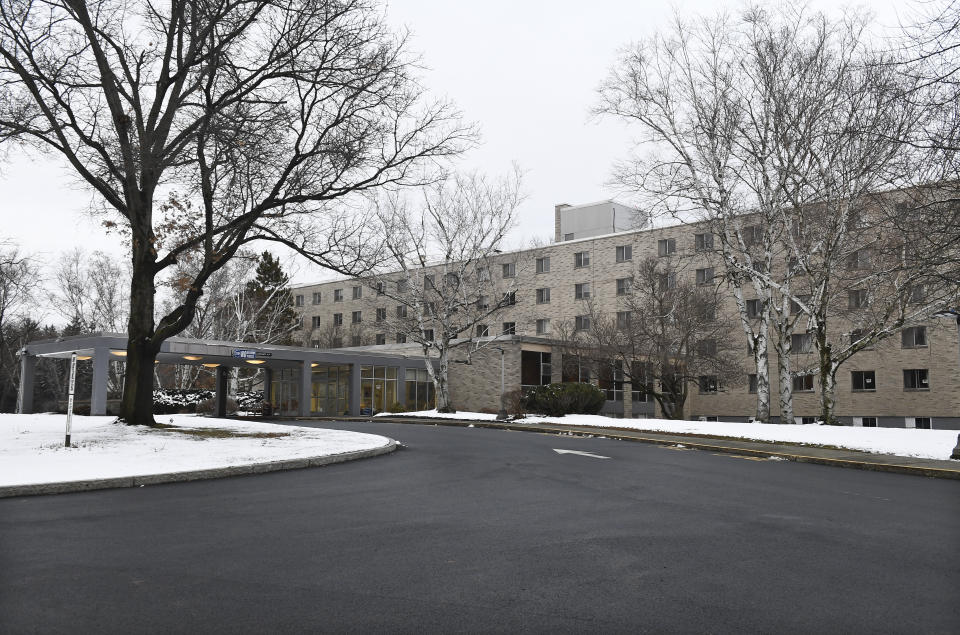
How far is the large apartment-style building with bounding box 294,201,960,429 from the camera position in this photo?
1710 inches

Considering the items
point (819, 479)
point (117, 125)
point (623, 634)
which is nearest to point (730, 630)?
point (623, 634)

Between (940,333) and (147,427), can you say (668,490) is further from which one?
(940,333)

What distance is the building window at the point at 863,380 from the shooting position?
45.4 metres

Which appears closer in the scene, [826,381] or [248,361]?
[826,381]

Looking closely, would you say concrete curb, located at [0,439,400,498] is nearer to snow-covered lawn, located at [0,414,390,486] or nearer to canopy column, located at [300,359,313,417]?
snow-covered lawn, located at [0,414,390,486]

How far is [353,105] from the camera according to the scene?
20000 mm

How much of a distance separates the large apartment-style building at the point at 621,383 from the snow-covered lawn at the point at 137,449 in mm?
16904

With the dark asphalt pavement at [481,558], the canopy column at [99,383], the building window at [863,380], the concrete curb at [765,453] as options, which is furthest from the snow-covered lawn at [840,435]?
the building window at [863,380]

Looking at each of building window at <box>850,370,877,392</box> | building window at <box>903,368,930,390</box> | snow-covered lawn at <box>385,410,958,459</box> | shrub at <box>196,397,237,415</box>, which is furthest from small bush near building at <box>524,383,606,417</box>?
shrub at <box>196,397,237,415</box>

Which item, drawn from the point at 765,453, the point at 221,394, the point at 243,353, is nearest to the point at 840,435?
the point at 765,453

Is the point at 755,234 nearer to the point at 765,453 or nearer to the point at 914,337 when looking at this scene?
the point at 914,337

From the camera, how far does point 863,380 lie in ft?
150

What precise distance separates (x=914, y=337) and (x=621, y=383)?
18.3 metres

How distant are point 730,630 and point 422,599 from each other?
6.44 ft
